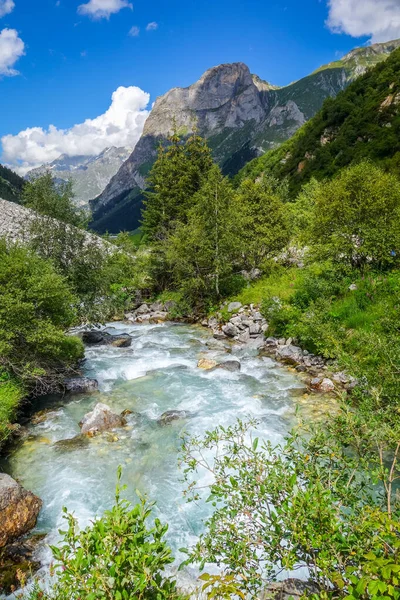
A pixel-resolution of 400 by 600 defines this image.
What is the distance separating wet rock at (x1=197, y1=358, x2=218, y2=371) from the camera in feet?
63.8

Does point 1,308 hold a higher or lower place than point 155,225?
lower

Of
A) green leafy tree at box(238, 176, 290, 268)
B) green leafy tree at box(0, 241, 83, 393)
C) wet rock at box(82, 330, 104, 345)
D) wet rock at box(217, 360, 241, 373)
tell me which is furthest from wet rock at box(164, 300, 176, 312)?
green leafy tree at box(0, 241, 83, 393)

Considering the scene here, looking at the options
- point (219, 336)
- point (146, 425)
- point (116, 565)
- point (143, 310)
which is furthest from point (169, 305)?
point (116, 565)

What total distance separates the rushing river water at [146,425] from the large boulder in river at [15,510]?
1.18 feet

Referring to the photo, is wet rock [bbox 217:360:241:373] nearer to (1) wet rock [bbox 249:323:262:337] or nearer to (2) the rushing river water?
(2) the rushing river water

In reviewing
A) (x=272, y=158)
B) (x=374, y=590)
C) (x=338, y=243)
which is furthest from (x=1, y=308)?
(x=272, y=158)

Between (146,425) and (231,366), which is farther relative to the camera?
(231,366)

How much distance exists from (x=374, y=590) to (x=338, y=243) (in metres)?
21.1

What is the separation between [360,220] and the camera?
2125 centimetres

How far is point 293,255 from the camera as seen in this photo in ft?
117

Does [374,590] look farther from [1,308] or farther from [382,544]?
[1,308]

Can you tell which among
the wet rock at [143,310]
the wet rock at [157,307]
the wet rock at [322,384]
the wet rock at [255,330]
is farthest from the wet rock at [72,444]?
the wet rock at [157,307]

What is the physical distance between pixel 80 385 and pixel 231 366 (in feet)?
26.6

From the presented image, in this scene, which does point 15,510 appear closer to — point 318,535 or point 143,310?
point 318,535
